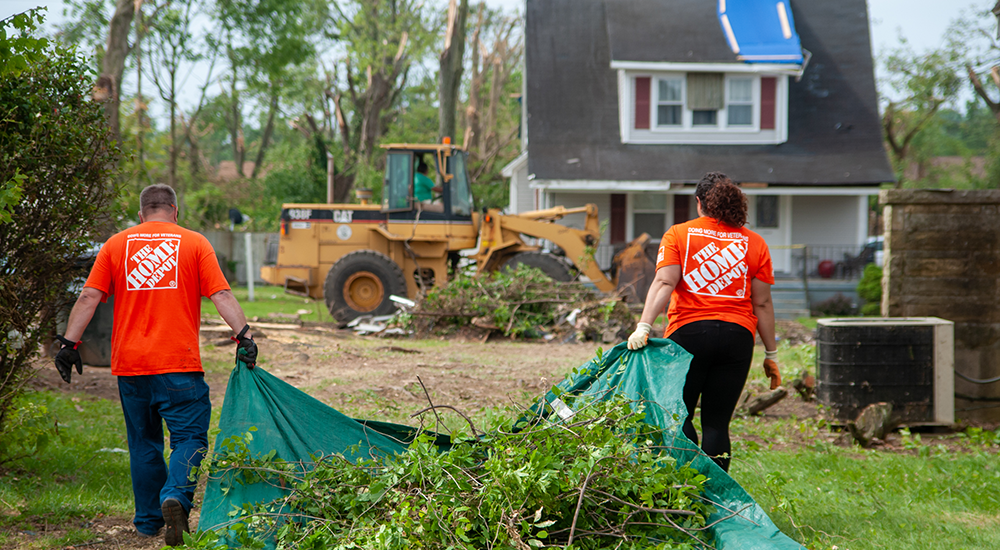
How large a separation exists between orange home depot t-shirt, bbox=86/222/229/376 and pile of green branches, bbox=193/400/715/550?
64 cm

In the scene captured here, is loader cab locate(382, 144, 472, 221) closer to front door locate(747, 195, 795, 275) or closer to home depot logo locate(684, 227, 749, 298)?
front door locate(747, 195, 795, 275)

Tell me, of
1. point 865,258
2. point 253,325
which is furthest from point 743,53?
point 253,325

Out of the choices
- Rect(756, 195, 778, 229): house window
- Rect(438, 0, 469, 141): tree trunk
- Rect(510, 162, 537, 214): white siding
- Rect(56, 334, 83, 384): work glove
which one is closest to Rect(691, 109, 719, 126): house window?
Rect(756, 195, 778, 229): house window

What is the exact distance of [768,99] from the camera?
18.1 metres

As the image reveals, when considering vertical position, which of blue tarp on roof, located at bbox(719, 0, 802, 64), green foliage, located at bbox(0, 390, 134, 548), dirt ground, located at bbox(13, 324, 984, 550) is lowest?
green foliage, located at bbox(0, 390, 134, 548)

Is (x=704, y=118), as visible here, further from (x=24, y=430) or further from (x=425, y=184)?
(x=24, y=430)

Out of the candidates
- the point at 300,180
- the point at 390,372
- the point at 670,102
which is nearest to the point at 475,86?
the point at 300,180

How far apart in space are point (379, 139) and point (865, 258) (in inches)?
770

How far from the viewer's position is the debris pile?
432 inches

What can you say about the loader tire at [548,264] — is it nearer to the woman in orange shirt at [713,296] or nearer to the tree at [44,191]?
the tree at [44,191]

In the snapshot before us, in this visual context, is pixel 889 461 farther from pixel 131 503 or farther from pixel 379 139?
pixel 379 139

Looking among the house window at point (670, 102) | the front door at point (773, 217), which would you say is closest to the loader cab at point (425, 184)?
the house window at point (670, 102)

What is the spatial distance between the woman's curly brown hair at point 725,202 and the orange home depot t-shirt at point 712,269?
0.14 ft

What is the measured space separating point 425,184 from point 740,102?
924cm
